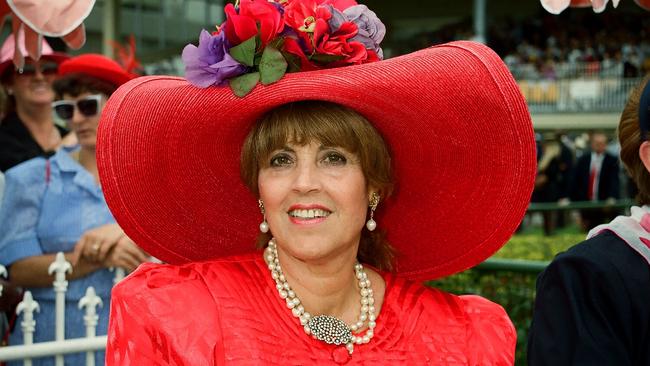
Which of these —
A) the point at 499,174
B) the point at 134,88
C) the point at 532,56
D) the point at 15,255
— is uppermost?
the point at 134,88

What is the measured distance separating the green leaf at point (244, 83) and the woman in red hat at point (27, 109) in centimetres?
282

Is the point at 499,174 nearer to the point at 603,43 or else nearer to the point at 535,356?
the point at 535,356

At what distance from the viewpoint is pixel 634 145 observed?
2.48 meters

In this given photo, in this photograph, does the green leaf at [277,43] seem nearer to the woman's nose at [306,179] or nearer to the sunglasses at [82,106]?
the woman's nose at [306,179]

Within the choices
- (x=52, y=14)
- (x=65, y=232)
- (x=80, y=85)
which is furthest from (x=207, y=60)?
(x=80, y=85)

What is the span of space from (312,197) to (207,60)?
0.39 meters

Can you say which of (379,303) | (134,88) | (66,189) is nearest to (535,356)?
(379,303)

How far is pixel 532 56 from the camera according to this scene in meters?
31.0

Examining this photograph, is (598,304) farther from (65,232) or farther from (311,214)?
(65,232)

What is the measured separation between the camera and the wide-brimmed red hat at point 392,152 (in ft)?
6.79

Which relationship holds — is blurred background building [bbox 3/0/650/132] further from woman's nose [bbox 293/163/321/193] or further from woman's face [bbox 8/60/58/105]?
woman's nose [bbox 293/163/321/193]

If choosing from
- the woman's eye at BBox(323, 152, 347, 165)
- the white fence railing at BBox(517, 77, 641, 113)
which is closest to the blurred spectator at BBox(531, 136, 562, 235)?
the white fence railing at BBox(517, 77, 641, 113)

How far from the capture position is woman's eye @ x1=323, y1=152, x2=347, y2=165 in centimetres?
220

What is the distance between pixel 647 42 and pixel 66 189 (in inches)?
1181
